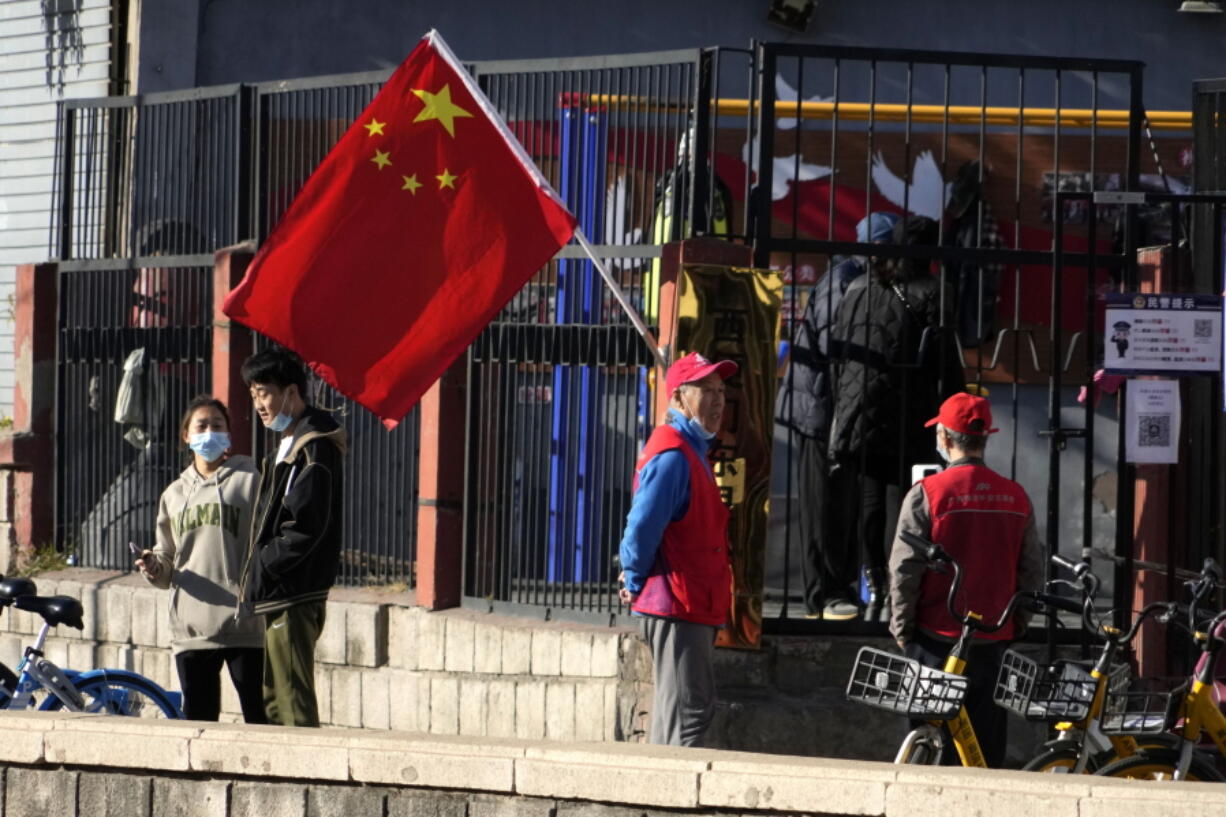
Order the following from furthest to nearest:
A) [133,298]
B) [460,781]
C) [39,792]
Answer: [133,298] < [39,792] < [460,781]

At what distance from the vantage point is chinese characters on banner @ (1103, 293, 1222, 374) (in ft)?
26.4

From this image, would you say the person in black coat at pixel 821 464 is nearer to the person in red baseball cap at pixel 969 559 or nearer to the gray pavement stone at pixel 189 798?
the person in red baseball cap at pixel 969 559

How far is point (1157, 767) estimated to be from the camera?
680 centimetres

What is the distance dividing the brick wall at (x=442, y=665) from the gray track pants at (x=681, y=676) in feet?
3.77

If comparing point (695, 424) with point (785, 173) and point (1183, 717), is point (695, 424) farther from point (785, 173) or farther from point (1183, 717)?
point (785, 173)

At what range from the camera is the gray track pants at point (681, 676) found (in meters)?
7.56

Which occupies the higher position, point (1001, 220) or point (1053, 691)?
point (1001, 220)

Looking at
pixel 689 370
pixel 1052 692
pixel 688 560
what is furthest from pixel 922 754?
pixel 689 370

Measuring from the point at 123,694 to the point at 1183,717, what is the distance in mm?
4690

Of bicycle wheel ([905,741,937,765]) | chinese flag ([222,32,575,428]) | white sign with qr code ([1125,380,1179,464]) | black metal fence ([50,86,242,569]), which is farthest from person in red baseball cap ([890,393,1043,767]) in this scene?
black metal fence ([50,86,242,569])

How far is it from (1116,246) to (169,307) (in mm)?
5167

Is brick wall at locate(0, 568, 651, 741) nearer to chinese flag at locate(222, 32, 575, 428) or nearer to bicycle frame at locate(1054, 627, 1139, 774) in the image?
chinese flag at locate(222, 32, 575, 428)

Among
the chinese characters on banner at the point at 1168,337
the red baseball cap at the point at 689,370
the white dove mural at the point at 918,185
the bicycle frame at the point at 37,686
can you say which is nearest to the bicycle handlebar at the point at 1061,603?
the chinese characters on banner at the point at 1168,337

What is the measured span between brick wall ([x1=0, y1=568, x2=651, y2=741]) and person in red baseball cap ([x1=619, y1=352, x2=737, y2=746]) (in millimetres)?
1176
